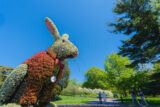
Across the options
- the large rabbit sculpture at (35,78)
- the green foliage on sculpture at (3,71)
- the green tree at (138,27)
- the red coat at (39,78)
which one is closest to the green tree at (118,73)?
the green tree at (138,27)

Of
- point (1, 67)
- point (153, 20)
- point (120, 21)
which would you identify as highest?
point (120, 21)

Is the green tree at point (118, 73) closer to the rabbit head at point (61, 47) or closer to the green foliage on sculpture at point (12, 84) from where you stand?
the rabbit head at point (61, 47)

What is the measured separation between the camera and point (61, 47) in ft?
13.4

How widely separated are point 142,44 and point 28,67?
406 inches

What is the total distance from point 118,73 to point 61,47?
1110 centimetres

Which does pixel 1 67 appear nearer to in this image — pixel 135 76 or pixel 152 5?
pixel 135 76

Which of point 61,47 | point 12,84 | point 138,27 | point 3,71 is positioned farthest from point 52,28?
point 3,71

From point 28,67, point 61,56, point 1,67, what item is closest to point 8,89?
point 28,67

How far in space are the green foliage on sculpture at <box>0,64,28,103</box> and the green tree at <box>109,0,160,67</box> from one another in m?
8.75

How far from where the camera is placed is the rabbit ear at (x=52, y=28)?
14.5 feet

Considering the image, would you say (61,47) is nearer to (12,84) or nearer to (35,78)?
(35,78)

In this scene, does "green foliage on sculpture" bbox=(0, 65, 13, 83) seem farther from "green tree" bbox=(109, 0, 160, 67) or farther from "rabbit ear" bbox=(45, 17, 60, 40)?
"green tree" bbox=(109, 0, 160, 67)

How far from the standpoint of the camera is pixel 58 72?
13.4ft

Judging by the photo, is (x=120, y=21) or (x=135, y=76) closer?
(x=120, y=21)
